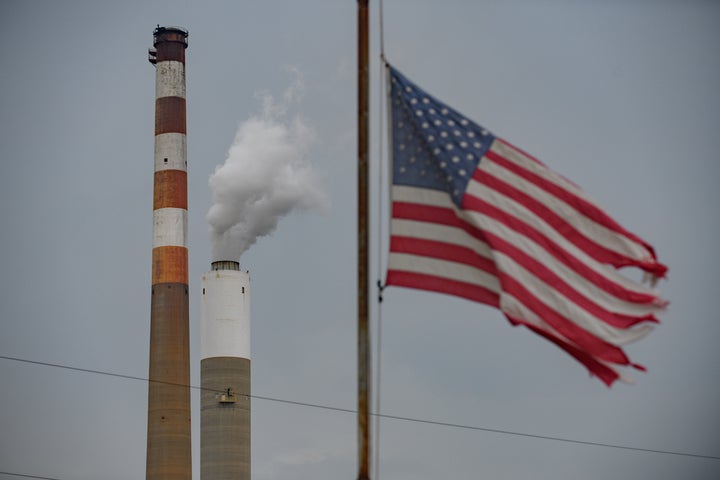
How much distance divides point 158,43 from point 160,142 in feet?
14.3

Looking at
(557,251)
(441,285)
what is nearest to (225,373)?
(441,285)

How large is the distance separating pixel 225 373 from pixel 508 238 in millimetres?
41281

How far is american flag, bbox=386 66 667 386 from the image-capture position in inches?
461

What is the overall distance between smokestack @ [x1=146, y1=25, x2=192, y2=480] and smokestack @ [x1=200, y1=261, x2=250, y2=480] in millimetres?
783

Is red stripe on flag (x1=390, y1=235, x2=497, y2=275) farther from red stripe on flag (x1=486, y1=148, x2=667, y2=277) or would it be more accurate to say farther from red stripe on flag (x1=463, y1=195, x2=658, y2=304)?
red stripe on flag (x1=486, y1=148, x2=667, y2=277)

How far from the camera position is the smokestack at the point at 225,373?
5153 centimetres

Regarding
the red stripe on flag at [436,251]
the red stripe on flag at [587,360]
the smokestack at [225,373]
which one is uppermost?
the smokestack at [225,373]

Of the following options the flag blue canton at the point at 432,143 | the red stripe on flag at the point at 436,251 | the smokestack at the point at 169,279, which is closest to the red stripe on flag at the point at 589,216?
the flag blue canton at the point at 432,143

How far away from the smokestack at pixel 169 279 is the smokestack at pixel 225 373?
78 cm

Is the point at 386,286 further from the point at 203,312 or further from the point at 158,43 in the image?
the point at 158,43

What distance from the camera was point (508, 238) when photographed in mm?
11805

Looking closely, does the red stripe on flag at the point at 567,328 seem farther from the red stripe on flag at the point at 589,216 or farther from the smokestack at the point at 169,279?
the smokestack at the point at 169,279

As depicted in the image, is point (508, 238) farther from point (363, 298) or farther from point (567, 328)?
point (363, 298)

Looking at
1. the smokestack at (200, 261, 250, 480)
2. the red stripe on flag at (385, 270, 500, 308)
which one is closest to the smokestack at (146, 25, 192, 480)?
the smokestack at (200, 261, 250, 480)
